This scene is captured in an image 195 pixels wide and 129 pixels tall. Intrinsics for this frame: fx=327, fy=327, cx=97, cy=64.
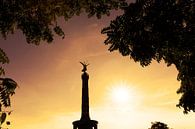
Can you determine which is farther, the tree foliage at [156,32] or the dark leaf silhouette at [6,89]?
the tree foliage at [156,32]

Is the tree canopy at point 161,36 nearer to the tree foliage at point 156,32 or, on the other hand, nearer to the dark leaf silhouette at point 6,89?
the tree foliage at point 156,32

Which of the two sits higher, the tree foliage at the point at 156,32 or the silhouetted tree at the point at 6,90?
the tree foliage at the point at 156,32

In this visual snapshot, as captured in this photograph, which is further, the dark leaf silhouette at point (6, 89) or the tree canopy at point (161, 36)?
the tree canopy at point (161, 36)

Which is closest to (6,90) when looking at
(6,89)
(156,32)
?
(6,89)

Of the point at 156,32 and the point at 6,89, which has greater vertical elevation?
the point at 156,32

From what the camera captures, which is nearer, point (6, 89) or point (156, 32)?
point (6, 89)

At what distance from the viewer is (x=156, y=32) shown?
615cm

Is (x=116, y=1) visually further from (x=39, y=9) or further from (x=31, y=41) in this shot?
(x=31, y=41)

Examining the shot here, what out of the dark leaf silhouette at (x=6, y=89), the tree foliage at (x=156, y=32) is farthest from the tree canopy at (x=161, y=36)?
the dark leaf silhouette at (x=6, y=89)

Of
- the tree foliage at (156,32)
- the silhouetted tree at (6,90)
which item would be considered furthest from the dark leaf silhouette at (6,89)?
the tree foliage at (156,32)

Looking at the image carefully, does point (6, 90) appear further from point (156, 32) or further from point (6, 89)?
point (156, 32)

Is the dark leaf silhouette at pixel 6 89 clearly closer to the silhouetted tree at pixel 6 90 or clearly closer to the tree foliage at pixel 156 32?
the silhouetted tree at pixel 6 90

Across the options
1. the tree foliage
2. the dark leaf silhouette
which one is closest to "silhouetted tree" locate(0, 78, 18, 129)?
the dark leaf silhouette

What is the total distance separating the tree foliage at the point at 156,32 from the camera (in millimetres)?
6082
